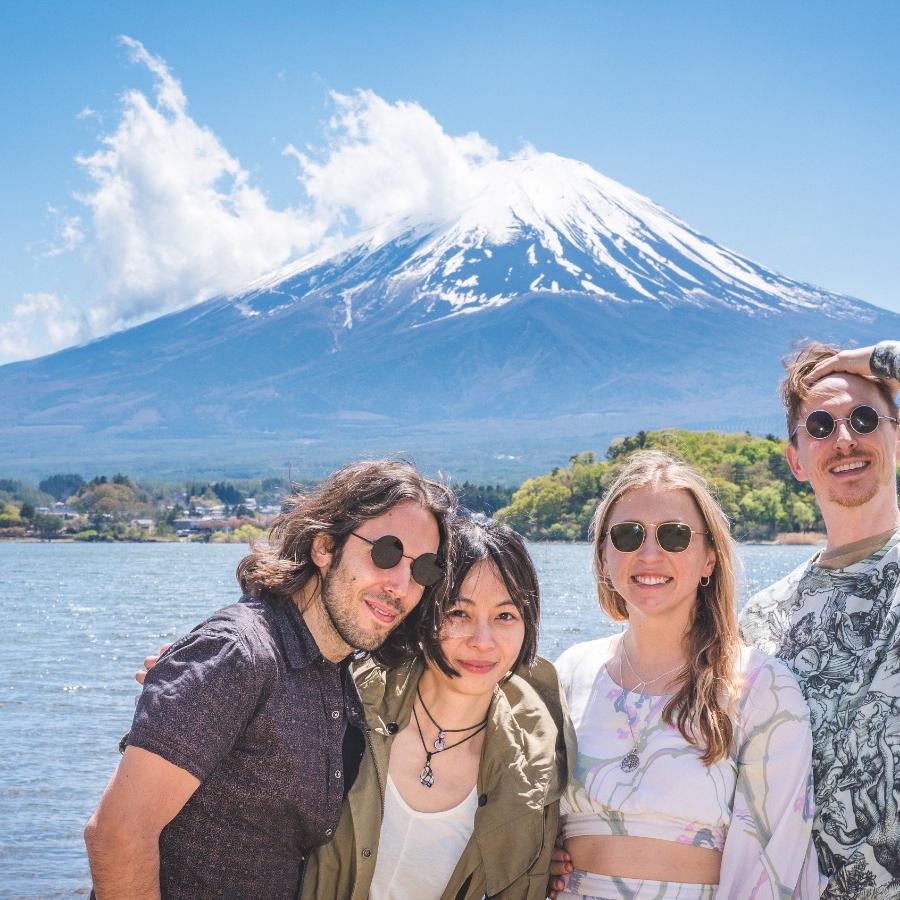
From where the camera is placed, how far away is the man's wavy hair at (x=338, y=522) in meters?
3.62

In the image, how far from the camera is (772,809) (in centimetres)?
341

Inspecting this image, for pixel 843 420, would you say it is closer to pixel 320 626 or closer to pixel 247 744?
pixel 320 626

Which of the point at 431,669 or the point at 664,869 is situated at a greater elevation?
the point at 431,669

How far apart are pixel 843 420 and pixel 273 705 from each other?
210 centimetres

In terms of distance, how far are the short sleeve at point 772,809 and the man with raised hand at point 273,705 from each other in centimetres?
110

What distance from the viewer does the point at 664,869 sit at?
11.3ft

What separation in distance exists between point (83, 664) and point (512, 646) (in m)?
21.8

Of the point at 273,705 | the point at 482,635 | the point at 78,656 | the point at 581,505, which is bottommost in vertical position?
the point at 78,656

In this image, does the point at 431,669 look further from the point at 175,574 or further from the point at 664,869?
the point at 175,574

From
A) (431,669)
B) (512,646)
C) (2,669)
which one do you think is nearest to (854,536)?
(512,646)

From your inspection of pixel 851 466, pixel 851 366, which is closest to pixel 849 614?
pixel 851 466

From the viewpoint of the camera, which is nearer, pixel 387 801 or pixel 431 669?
pixel 387 801

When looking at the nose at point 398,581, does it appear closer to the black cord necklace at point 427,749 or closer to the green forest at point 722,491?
the black cord necklace at point 427,749

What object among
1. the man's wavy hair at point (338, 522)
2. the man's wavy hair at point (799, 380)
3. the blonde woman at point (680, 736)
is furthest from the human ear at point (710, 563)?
the man's wavy hair at point (338, 522)
